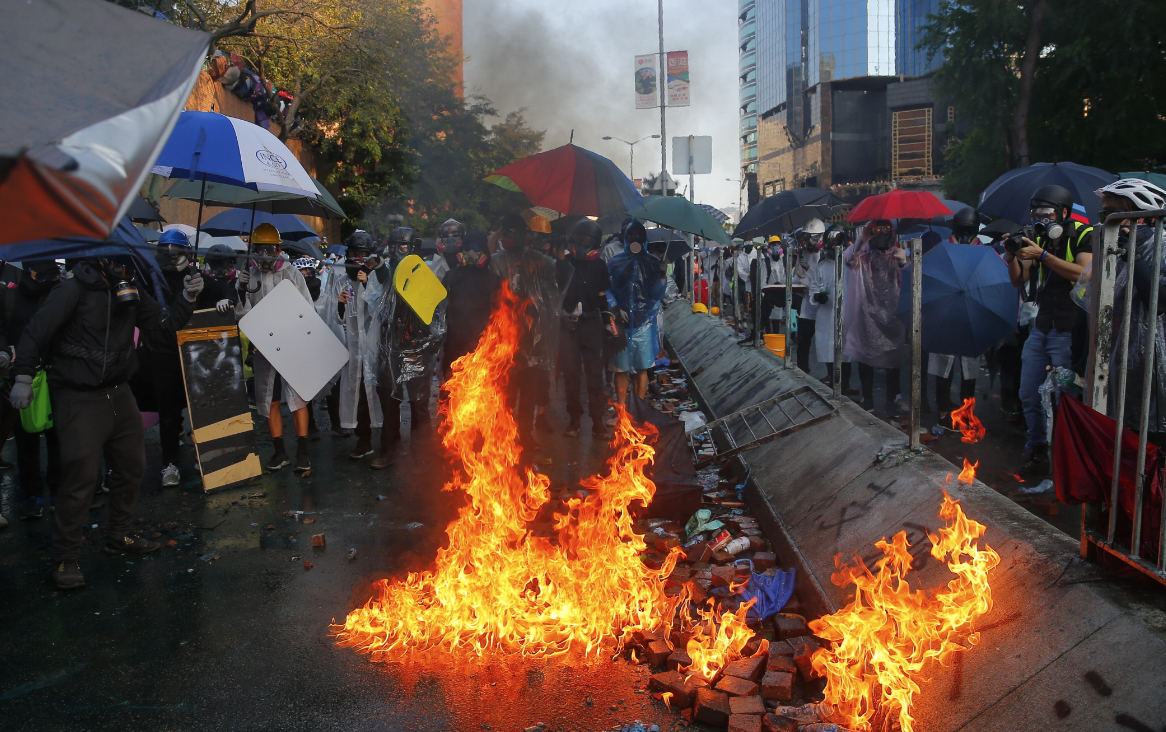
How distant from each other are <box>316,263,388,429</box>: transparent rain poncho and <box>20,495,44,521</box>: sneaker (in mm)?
2525

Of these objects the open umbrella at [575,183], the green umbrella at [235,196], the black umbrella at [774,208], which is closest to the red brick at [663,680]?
the open umbrella at [575,183]

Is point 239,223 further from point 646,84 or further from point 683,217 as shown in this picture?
point 646,84

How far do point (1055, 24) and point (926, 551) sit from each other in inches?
871

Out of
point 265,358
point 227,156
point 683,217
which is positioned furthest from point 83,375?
point 683,217

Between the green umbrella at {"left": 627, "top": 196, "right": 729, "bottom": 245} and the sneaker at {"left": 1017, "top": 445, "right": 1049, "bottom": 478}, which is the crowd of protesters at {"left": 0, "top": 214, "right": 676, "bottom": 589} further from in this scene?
the sneaker at {"left": 1017, "top": 445, "right": 1049, "bottom": 478}

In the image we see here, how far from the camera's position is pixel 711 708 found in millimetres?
3123

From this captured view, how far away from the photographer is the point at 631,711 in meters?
3.23

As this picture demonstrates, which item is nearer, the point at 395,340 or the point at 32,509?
the point at 32,509

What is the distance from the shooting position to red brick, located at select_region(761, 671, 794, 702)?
323 centimetres

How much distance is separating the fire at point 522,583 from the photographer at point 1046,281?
2.79 m

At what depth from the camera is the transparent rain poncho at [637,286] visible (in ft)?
27.5

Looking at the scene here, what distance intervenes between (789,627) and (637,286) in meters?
5.08

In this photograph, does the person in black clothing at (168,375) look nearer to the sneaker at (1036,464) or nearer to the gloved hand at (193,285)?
the gloved hand at (193,285)

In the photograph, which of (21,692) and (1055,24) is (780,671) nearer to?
(21,692)
